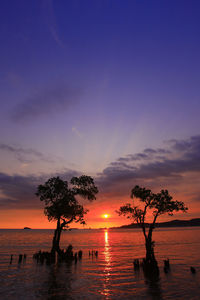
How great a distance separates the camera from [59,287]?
90.7 feet

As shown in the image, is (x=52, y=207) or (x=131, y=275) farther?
(x=52, y=207)

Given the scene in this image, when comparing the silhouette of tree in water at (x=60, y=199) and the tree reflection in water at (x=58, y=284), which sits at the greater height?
the silhouette of tree in water at (x=60, y=199)

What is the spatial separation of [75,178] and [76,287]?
2454 centimetres

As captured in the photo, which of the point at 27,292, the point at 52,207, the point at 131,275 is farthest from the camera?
the point at 52,207

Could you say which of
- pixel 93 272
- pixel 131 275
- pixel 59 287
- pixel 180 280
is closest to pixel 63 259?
pixel 93 272

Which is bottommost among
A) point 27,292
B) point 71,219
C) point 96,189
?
point 27,292

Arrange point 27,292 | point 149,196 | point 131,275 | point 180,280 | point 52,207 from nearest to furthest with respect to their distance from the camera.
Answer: point 27,292
point 180,280
point 131,275
point 149,196
point 52,207

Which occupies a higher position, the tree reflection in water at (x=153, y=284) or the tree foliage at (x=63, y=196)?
the tree foliage at (x=63, y=196)

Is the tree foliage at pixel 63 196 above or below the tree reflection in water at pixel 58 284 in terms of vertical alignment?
above

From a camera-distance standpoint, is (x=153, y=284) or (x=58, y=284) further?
(x=58, y=284)

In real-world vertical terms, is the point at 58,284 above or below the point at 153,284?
above

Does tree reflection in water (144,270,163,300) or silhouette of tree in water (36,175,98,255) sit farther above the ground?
silhouette of tree in water (36,175,98,255)

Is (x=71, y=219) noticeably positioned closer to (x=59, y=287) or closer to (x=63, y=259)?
(x=63, y=259)

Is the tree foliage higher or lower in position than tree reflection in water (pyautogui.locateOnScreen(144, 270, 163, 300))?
higher
